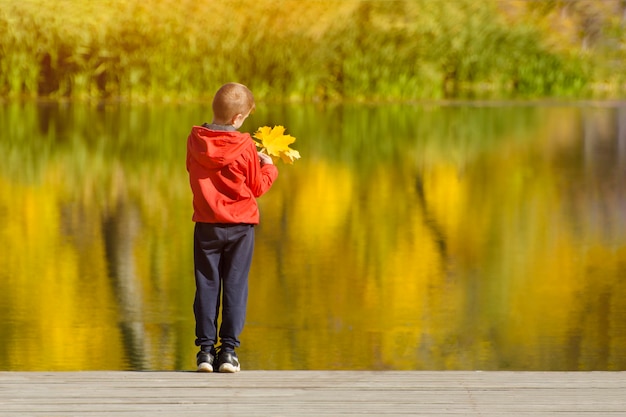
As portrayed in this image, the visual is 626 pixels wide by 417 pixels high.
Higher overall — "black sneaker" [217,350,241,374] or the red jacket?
the red jacket

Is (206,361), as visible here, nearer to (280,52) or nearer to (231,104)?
(231,104)

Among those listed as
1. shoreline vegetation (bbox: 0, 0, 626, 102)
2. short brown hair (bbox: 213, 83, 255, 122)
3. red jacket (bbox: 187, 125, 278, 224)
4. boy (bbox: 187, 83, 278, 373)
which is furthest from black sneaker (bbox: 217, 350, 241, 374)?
shoreline vegetation (bbox: 0, 0, 626, 102)

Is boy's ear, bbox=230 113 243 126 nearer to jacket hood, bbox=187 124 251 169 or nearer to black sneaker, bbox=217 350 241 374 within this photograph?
jacket hood, bbox=187 124 251 169

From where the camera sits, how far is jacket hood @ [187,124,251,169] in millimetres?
3770

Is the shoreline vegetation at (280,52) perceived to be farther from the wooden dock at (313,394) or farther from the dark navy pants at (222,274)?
the wooden dock at (313,394)

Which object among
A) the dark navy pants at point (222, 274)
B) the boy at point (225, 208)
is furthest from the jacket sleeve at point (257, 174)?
the dark navy pants at point (222, 274)

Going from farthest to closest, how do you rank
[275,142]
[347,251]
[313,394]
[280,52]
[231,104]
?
[280,52]
[347,251]
[275,142]
[231,104]
[313,394]

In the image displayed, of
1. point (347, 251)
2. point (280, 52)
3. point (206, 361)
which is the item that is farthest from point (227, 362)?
point (280, 52)

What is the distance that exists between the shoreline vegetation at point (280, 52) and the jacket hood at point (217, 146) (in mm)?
16527

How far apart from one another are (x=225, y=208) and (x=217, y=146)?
6.1 inches

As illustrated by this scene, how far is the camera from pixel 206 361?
3855 millimetres

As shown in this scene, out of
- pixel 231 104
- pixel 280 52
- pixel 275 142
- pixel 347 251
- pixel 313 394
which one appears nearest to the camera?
pixel 313 394

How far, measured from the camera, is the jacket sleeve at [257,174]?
381 cm

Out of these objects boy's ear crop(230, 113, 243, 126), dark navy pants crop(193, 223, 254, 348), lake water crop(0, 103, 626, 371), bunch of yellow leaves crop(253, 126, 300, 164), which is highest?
boy's ear crop(230, 113, 243, 126)
